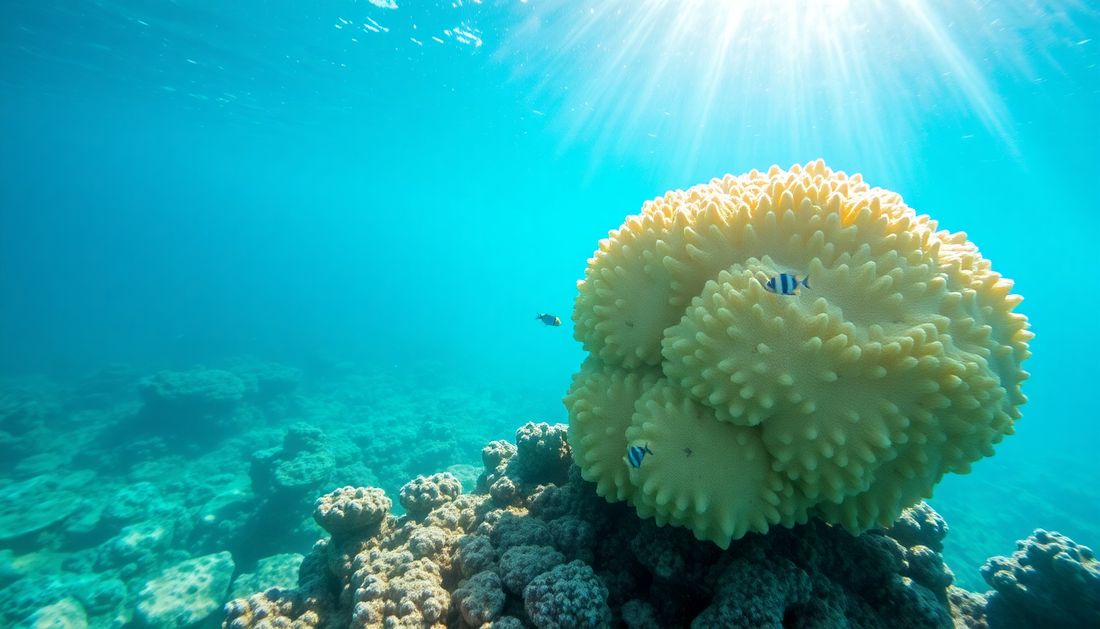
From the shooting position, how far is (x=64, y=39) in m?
18.7

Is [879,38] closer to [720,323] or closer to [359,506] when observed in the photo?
[720,323]

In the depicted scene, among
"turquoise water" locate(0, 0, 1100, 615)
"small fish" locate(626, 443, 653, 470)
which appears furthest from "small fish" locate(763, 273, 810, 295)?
"turquoise water" locate(0, 0, 1100, 615)

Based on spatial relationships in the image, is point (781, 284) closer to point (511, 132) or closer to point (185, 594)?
point (185, 594)

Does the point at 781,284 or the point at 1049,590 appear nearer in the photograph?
the point at 781,284

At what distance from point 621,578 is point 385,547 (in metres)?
2.52

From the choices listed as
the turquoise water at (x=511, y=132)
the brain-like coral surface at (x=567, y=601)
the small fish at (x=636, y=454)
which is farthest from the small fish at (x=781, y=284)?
the turquoise water at (x=511, y=132)

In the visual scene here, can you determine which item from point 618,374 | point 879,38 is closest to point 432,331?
point 879,38

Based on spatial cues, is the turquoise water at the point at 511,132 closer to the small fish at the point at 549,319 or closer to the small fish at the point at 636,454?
the small fish at the point at 549,319

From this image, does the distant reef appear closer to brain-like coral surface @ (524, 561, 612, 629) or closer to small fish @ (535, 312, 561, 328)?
brain-like coral surface @ (524, 561, 612, 629)

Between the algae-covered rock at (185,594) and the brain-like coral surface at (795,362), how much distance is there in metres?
8.80

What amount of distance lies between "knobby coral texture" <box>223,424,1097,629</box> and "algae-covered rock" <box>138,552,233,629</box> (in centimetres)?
544

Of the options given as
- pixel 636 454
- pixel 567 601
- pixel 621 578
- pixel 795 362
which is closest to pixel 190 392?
pixel 621 578

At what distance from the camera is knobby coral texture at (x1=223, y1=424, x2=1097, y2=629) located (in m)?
2.53

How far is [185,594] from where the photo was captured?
7375 millimetres
